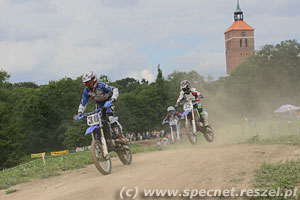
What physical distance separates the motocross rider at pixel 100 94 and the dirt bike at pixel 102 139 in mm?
158

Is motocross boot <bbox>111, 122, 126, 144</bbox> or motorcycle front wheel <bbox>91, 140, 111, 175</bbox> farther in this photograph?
motocross boot <bbox>111, 122, 126, 144</bbox>

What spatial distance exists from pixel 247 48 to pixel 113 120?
586 ft

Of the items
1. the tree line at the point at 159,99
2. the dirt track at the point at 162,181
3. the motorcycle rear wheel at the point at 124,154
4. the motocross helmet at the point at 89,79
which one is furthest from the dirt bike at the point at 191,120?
the tree line at the point at 159,99

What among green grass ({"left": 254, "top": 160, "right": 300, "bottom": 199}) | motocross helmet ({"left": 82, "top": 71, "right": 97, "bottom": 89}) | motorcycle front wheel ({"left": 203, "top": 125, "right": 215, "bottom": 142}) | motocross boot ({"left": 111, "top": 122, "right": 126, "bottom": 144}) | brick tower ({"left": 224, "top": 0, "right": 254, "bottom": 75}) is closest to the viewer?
green grass ({"left": 254, "top": 160, "right": 300, "bottom": 199})

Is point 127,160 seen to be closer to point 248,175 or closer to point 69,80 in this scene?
point 248,175

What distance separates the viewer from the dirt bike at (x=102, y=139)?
9.91 metres

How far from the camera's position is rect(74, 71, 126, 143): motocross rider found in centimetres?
A: 1077

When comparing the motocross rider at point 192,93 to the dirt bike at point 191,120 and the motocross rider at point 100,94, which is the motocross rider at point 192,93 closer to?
the dirt bike at point 191,120

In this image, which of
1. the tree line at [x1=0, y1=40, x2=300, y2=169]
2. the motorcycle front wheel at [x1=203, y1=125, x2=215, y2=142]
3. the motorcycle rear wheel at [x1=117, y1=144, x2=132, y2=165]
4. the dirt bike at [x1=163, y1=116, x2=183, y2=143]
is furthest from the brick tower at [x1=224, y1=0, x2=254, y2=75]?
the motorcycle rear wheel at [x1=117, y1=144, x2=132, y2=165]

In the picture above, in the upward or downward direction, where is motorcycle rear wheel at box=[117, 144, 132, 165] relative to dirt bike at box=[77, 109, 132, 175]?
downward

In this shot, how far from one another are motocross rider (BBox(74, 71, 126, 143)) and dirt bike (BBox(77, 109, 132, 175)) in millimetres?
158

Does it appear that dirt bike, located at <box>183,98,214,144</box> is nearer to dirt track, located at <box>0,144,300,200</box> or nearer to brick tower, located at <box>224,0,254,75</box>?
dirt track, located at <box>0,144,300,200</box>

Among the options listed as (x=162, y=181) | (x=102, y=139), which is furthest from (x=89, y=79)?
(x=162, y=181)

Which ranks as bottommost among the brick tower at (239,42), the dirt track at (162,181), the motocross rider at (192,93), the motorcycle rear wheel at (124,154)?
the dirt track at (162,181)
